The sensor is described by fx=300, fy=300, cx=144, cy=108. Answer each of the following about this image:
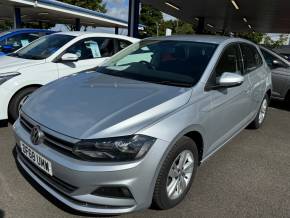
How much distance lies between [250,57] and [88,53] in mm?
2987

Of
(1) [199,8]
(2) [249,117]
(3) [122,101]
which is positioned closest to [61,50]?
(3) [122,101]

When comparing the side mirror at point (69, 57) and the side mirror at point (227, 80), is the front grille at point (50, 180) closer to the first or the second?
the side mirror at point (227, 80)

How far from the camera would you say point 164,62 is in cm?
361

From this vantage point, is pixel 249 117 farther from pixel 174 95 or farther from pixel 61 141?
pixel 61 141

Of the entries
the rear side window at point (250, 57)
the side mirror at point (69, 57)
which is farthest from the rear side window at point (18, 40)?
the rear side window at point (250, 57)

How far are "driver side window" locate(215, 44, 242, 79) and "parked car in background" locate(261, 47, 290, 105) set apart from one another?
3402 mm

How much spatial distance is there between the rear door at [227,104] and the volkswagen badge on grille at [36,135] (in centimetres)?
162

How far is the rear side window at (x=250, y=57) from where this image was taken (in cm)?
432

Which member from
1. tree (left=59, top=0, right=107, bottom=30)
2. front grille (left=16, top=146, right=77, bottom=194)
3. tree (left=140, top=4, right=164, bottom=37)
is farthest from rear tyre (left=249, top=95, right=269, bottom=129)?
tree (left=140, top=4, right=164, bottom=37)

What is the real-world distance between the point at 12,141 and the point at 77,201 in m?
2.24

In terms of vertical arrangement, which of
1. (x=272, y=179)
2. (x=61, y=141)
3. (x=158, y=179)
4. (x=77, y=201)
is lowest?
(x=272, y=179)

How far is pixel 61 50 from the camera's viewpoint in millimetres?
5258

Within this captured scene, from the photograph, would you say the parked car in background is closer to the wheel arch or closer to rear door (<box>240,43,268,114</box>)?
rear door (<box>240,43,268,114</box>)

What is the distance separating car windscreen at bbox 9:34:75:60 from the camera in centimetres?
525
